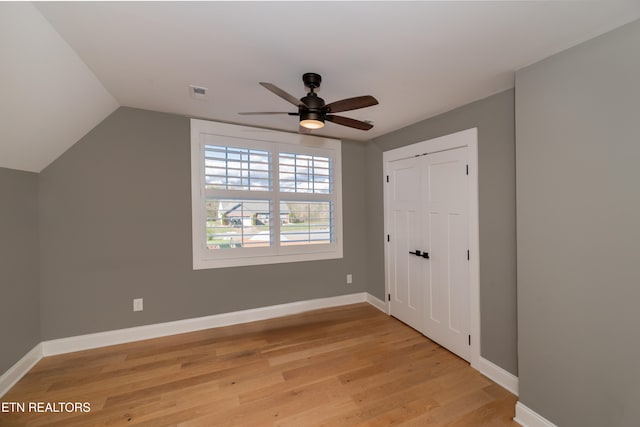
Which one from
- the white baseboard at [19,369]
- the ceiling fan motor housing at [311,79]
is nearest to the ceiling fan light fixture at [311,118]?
the ceiling fan motor housing at [311,79]

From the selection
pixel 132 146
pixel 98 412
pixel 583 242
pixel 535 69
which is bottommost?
pixel 98 412

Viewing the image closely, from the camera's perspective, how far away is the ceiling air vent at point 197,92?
2192 mm

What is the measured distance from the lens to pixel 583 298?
151 centimetres

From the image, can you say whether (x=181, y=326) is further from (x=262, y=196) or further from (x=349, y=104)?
(x=349, y=104)

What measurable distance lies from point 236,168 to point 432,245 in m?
2.51

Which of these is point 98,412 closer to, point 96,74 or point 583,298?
point 96,74

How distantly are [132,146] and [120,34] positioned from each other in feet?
4.87

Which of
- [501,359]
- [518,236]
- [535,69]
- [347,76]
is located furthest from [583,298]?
[347,76]

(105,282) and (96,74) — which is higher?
(96,74)

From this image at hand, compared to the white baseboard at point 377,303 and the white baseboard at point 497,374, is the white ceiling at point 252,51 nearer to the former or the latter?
the white baseboard at point 497,374

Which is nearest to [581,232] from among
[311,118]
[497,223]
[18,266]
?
[497,223]

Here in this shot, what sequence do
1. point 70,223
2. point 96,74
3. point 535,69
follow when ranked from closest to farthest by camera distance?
point 535,69
point 96,74
point 70,223

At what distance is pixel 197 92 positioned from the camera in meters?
2.27

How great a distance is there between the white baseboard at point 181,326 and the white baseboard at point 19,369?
0.30 feet
